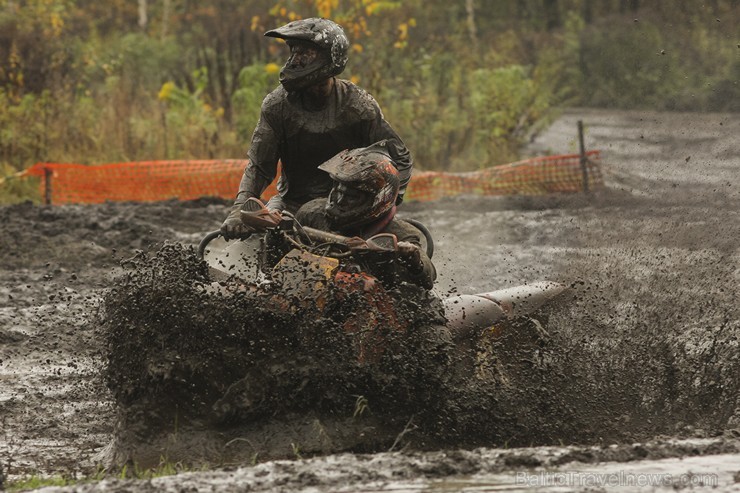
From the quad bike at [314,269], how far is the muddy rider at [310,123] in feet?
1.03

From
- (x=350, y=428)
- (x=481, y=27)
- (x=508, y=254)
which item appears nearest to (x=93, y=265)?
(x=508, y=254)

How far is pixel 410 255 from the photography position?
22.3 feet

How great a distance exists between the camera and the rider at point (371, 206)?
6855 millimetres

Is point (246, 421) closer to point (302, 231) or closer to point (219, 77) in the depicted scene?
point (302, 231)

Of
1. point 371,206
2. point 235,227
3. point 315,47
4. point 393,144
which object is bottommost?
point 235,227

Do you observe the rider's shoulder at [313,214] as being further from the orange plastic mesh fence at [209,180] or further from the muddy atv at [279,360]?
the orange plastic mesh fence at [209,180]

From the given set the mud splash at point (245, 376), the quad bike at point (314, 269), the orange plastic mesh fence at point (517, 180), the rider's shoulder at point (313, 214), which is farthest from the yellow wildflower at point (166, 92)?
the mud splash at point (245, 376)

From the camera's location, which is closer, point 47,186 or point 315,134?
point 315,134

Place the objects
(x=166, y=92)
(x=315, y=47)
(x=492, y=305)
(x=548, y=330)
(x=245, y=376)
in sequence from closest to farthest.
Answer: (x=245, y=376) → (x=315, y=47) → (x=492, y=305) → (x=548, y=330) → (x=166, y=92)

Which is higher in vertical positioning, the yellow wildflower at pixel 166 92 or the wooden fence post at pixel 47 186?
the yellow wildflower at pixel 166 92

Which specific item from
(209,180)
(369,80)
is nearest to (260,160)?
(209,180)

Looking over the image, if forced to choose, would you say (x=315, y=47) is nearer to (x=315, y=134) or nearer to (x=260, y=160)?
(x=315, y=134)

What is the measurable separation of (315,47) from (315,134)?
0.56 m

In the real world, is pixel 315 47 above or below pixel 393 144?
above
